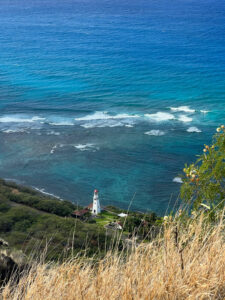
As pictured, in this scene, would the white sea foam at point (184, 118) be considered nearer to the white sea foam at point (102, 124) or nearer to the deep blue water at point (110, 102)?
the deep blue water at point (110, 102)

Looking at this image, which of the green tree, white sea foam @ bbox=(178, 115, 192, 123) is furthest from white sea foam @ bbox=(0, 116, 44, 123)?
the green tree

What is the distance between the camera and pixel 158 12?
421ft

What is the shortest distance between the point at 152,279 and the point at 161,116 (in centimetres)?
5136

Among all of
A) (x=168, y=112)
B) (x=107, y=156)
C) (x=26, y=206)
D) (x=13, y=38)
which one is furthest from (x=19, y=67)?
(x=26, y=206)

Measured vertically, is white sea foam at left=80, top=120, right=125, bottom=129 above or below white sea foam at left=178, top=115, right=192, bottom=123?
below

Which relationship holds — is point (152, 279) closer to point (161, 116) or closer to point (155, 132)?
point (155, 132)

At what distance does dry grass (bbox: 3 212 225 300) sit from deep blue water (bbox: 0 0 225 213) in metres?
21.9

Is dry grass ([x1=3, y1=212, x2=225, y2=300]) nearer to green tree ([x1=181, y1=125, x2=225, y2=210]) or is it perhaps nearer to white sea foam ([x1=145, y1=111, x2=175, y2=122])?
green tree ([x1=181, y1=125, x2=225, y2=210])

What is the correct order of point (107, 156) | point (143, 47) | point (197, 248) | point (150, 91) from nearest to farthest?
point (197, 248) → point (107, 156) → point (150, 91) → point (143, 47)

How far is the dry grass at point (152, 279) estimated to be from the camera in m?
3.84

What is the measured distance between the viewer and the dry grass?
3844 millimetres

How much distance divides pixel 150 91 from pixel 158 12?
70774 millimetres

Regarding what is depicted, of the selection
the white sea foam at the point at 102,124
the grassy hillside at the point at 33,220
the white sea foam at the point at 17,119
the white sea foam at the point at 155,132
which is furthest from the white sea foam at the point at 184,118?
the grassy hillside at the point at 33,220

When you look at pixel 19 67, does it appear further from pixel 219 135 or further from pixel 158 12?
pixel 219 135
